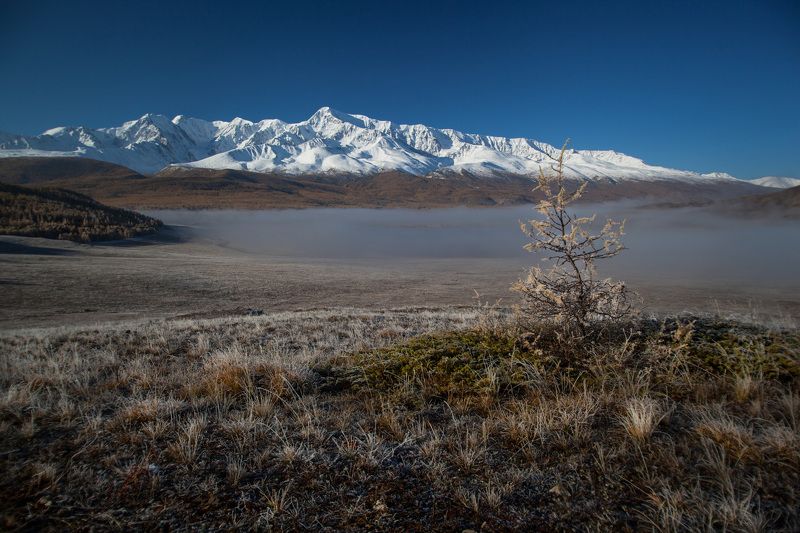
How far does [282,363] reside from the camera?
4066 mm

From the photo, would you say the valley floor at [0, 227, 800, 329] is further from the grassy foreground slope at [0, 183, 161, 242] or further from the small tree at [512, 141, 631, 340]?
the small tree at [512, 141, 631, 340]

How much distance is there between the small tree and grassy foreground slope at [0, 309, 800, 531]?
0.29 meters

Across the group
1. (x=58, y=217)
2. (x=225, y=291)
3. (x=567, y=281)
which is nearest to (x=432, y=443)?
(x=567, y=281)

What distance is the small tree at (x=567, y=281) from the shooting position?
391 cm

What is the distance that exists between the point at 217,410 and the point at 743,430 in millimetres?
3396

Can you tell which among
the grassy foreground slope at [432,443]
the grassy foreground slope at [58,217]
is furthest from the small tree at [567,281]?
the grassy foreground slope at [58,217]

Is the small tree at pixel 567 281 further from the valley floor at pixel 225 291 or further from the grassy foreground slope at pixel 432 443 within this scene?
the valley floor at pixel 225 291

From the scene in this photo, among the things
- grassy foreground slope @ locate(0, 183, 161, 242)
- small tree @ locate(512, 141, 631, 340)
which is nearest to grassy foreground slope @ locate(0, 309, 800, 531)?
small tree @ locate(512, 141, 631, 340)

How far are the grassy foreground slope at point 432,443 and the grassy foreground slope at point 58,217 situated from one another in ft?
200

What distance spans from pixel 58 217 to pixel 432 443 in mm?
71573

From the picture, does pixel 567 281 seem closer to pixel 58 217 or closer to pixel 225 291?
pixel 225 291

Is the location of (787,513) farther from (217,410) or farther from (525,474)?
(217,410)

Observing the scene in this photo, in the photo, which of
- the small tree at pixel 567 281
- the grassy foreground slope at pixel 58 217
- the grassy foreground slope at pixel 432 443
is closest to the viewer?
the grassy foreground slope at pixel 432 443

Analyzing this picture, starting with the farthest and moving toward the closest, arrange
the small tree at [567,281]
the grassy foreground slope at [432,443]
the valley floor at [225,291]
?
the valley floor at [225,291], the small tree at [567,281], the grassy foreground slope at [432,443]
